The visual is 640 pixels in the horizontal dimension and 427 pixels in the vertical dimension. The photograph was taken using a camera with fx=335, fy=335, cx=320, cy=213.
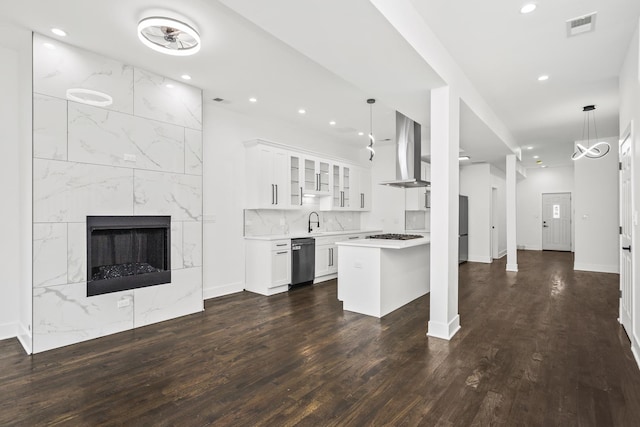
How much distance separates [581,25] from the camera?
3068 mm

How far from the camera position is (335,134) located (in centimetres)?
710

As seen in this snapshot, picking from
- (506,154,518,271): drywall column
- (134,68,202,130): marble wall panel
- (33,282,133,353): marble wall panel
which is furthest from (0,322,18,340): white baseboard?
(506,154,518,271): drywall column

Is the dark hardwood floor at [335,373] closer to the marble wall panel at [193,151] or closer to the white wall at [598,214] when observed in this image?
the marble wall panel at [193,151]

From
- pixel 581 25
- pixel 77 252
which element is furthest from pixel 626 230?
pixel 77 252

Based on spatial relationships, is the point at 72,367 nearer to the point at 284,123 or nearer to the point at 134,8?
the point at 134,8

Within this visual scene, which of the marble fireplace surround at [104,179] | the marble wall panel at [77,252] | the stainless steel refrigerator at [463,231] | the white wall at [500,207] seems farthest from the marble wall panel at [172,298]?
the white wall at [500,207]

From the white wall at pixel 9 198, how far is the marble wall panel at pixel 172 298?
1.19m

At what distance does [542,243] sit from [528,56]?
33.6 feet

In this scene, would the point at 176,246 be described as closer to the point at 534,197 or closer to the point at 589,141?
the point at 589,141

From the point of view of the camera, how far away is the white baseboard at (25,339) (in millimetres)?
3131

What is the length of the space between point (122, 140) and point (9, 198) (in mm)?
1253

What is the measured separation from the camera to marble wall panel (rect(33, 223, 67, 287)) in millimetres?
3166

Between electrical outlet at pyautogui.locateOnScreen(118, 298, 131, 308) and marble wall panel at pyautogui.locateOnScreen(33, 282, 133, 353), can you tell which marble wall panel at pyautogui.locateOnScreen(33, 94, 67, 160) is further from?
electrical outlet at pyautogui.locateOnScreen(118, 298, 131, 308)

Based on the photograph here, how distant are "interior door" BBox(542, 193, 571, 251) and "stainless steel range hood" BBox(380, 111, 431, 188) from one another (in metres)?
9.25
